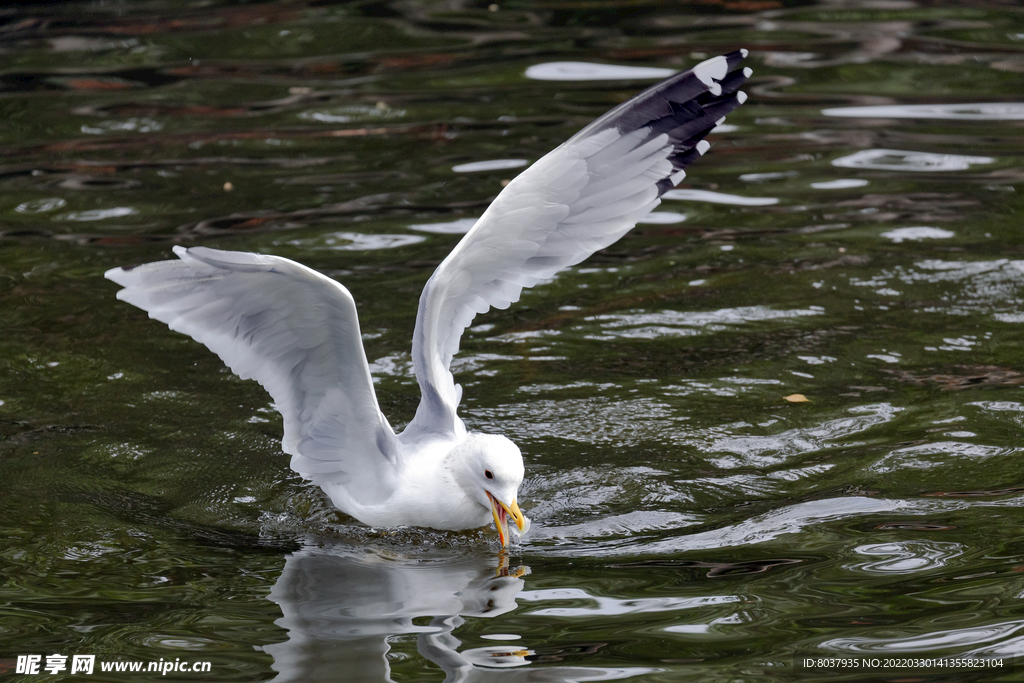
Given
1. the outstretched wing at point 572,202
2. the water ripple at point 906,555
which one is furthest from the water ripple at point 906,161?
the water ripple at point 906,555

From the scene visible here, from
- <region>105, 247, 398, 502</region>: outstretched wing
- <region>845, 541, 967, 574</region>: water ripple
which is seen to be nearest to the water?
<region>845, 541, 967, 574</region>: water ripple

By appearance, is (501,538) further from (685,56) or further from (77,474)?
(685,56)

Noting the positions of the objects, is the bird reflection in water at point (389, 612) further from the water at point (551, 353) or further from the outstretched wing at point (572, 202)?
the outstretched wing at point (572, 202)

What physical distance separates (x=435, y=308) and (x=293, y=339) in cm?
57

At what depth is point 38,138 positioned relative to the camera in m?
10.1

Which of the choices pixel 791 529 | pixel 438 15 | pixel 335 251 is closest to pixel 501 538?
pixel 791 529

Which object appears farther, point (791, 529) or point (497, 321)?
point (497, 321)

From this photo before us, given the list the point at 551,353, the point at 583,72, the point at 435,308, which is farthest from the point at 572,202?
the point at 583,72

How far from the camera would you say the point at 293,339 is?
464 cm

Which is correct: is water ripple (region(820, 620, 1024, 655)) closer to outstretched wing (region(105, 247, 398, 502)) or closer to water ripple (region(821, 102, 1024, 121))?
outstretched wing (region(105, 247, 398, 502))

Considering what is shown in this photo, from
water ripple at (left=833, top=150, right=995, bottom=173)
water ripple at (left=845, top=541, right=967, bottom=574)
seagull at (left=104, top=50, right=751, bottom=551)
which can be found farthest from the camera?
water ripple at (left=833, top=150, right=995, bottom=173)

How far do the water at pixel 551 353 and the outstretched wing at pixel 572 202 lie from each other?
2.43ft

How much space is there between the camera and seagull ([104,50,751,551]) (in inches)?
175

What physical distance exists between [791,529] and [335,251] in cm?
419
